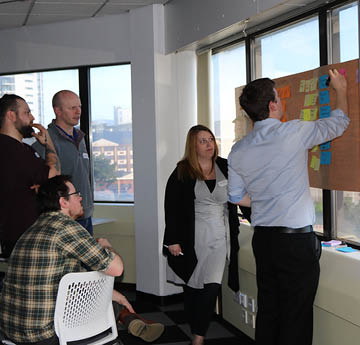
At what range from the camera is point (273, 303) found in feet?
8.83

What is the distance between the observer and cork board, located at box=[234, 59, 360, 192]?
264 centimetres

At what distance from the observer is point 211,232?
137 inches

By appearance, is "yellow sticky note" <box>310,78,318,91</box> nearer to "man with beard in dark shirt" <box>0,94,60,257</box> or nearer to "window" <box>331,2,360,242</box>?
"window" <box>331,2,360,242</box>

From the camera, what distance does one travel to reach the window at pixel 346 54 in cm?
295

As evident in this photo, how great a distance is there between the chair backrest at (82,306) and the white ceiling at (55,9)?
3.11 meters

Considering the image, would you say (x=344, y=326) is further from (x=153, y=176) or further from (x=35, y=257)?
(x=153, y=176)

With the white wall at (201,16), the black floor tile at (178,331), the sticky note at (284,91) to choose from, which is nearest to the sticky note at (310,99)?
the sticky note at (284,91)

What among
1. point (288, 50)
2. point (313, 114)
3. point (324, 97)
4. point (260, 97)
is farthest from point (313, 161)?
point (288, 50)

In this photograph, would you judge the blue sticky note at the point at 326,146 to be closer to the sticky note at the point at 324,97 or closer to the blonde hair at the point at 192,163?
the sticky note at the point at 324,97

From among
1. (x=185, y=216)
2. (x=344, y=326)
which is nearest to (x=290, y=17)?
(x=185, y=216)

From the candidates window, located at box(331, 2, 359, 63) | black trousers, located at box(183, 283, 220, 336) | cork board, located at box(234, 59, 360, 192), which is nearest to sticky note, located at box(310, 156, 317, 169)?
cork board, located at box(234, 59, 360, 192)

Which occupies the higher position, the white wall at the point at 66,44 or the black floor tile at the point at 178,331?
the white wall at the point at 66,44

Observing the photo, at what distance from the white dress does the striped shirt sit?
1.37m

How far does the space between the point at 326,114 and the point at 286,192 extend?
0.62m
